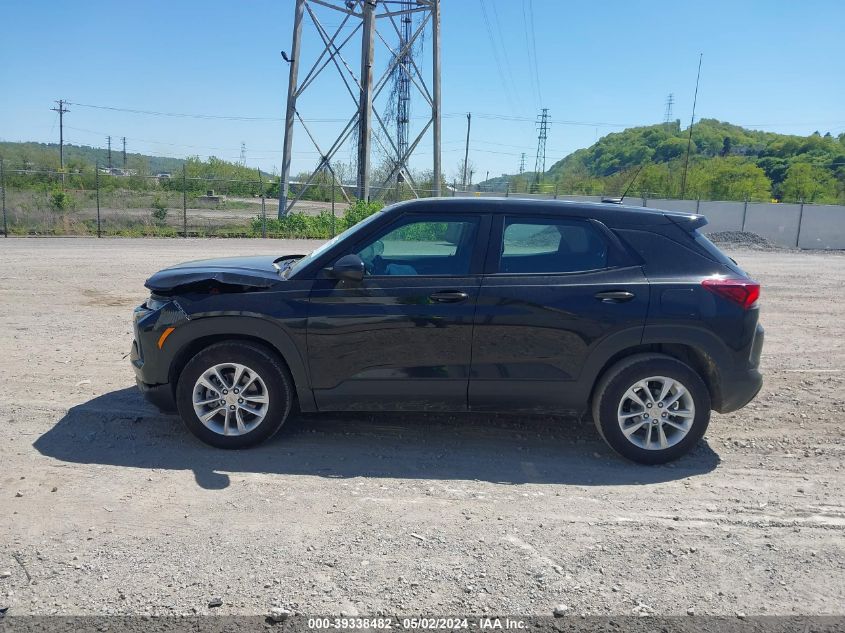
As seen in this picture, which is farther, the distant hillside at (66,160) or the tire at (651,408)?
the distant hillside at (66,160)

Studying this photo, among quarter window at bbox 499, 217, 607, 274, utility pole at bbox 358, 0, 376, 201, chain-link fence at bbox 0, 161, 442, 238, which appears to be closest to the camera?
quarter window at bbox 499, 217, 607, 274

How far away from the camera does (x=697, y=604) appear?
339 centimetres

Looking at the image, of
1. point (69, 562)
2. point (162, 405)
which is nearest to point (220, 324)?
point (162, 405)

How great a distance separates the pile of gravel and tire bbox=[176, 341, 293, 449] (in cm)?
2891

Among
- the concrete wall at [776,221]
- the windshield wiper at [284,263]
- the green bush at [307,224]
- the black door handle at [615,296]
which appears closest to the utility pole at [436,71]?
the green bush at [307,224]

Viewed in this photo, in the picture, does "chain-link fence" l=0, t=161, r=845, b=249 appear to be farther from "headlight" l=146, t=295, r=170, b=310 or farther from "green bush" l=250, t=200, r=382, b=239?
"headlight" l=146, t=295, r=170, b=310

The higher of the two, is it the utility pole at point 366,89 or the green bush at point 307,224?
the utility pole at point 366,89

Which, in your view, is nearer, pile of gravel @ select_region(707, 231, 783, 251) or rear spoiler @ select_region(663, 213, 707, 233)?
rear spoiler @ select_region(663, 213, 707, 233)

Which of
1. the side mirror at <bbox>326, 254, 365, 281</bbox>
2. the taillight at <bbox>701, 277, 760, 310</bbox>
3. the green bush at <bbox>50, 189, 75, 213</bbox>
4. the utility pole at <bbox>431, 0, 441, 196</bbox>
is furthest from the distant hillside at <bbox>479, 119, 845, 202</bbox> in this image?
the side mirror at <bbox>326, 254, 365, 281</bbox>

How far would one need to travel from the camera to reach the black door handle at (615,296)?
502cm

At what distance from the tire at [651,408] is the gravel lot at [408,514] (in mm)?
179

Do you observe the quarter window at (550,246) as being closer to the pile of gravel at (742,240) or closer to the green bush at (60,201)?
the green bush at (60,201)

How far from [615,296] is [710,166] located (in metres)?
62.9

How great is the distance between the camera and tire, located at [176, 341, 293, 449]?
5.09 metres
